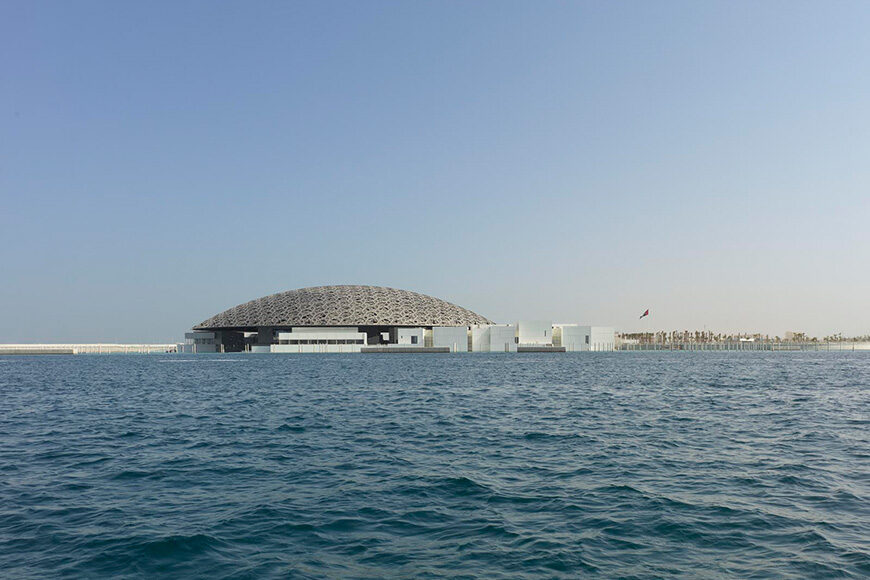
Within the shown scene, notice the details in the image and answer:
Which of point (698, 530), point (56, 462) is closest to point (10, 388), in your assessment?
point (56, 462)

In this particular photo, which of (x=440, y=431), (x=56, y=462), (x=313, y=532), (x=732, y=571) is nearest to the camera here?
(x=732, y=571)

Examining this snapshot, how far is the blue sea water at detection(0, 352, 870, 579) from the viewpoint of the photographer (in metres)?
10.8

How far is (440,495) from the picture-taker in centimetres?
1527

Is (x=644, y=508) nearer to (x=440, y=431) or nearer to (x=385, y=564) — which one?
(x=385, y=564)

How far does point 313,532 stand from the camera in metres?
12.5

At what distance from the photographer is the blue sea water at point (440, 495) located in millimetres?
10805

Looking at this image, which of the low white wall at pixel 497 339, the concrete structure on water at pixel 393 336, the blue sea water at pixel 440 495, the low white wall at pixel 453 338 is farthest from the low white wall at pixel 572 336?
the blue sea water at pixel 440 495

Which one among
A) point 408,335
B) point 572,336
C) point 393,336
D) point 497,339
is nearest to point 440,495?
point 497,339

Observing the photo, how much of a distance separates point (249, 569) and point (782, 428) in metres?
23.9

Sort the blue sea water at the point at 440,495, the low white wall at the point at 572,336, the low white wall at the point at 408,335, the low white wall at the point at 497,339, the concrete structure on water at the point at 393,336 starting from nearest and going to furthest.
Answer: the blue sea water at the point at 440,495 < the low white wall at the point at 497,339 < the concrete structure on water at the point at 393,336 < the low white wall at the point at 408,335 < the low white wall at the point at 572,336

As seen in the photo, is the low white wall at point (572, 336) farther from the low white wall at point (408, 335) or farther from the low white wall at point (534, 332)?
the low white wall at point (408, 335)

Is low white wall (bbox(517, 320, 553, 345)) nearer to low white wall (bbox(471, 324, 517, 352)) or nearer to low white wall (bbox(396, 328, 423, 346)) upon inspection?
low white wall (bbox(471, 324, 517, 352))

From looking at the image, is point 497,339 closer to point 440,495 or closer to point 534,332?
point 534,332

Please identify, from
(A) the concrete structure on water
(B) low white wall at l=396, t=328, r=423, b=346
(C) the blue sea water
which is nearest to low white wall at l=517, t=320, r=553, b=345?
(A) the concrete structure on water
